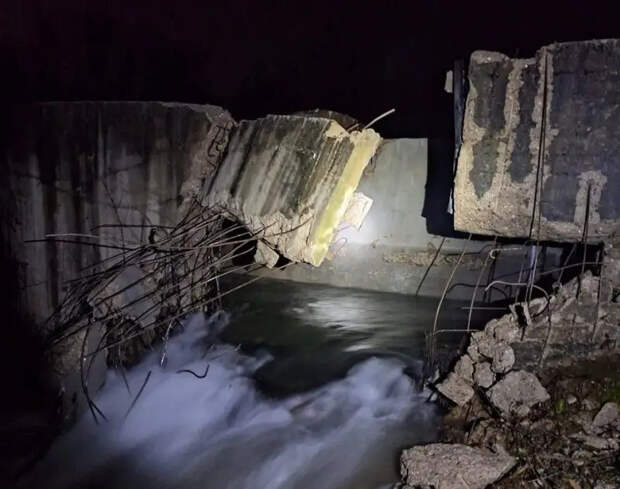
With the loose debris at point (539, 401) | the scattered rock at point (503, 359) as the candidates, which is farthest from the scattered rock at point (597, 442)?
the scattered rock at point (503, 359)

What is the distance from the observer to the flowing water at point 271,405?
13.3 ft

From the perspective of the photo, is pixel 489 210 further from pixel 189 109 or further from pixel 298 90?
pixel 298 90

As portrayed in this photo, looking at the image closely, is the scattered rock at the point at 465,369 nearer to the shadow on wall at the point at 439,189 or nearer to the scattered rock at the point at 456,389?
the scattered rock at the point at 456,389

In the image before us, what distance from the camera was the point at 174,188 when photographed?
5348 mm

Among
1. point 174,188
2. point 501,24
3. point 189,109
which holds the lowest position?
point 174,188

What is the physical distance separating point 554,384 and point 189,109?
4257mm

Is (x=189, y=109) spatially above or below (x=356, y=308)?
above

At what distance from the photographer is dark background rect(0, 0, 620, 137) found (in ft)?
43.5

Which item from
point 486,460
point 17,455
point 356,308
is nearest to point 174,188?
point 356,308

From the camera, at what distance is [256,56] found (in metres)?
13.4

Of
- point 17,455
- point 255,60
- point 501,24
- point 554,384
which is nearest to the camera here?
point 554,384

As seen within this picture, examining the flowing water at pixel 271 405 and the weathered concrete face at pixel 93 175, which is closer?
the flowing water at pixel 271 405

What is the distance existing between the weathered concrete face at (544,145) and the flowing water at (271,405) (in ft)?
5.93

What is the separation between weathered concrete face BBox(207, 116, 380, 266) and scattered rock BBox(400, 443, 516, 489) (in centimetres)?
194
